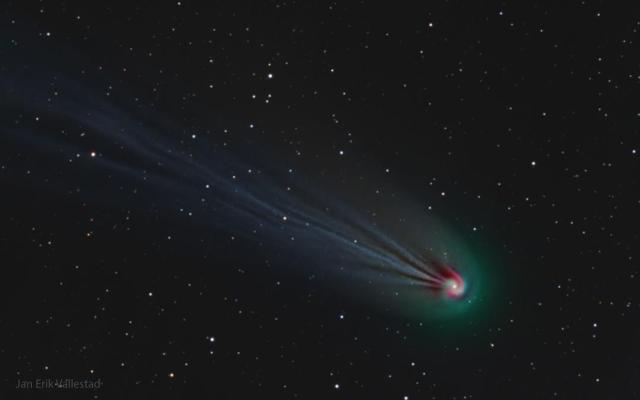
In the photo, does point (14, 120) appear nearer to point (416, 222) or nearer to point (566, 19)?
point (416, 222)

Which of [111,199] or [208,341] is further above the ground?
[111,199]

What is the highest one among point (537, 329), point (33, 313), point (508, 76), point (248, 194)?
point (508, 76)

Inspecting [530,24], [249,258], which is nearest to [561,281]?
[530,24]

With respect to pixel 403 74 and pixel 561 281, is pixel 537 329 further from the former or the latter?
pixel 403 74

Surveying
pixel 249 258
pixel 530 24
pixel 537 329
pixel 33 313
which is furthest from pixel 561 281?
pixel 33 313

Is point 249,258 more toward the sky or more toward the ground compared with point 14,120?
more toward the ground

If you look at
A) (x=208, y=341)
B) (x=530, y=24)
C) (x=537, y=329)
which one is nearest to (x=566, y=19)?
(x=530, y=24)
